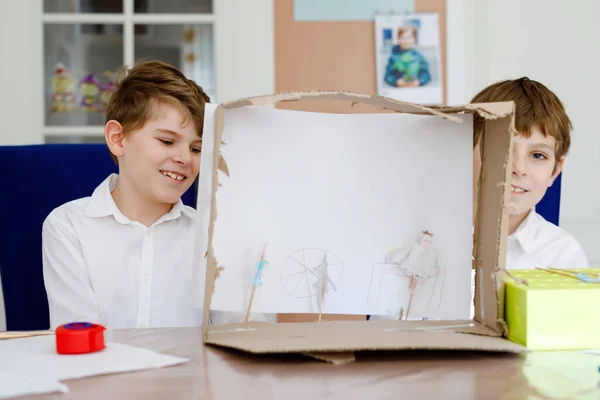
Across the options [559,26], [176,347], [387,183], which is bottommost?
[176,347]

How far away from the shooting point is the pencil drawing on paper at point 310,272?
2.25 ft


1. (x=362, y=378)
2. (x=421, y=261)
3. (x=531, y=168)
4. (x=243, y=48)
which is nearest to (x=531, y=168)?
(x=531, y=168)

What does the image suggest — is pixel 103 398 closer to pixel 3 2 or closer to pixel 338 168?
pixel 338 168

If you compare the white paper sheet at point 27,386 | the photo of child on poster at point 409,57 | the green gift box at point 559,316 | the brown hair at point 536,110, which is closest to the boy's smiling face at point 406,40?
the photo of child on poster at point 409,57

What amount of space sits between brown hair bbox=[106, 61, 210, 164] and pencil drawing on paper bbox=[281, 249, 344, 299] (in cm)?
64

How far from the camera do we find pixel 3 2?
2.18m

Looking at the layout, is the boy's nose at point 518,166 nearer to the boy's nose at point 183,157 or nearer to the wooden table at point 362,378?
the boy's nose at point 183,157

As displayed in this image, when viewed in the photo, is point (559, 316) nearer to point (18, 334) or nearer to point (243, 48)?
point (18, 334)

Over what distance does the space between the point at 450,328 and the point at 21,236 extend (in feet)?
2.99

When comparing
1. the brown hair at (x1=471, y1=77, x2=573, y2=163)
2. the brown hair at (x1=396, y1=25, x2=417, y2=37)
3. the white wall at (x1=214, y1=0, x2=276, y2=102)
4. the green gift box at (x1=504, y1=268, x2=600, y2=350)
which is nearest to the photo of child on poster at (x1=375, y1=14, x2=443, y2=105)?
the brown hair at (x1=396, y1=25, x2=417, y2=37)

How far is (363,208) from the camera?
27.4 inches

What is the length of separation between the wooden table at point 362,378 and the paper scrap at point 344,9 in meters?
1.89

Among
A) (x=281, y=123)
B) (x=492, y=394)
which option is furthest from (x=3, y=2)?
(x=492, y=394)

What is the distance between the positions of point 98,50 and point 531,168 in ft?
5.22
